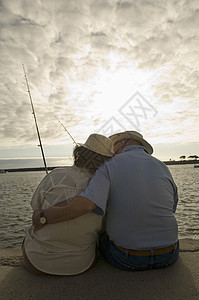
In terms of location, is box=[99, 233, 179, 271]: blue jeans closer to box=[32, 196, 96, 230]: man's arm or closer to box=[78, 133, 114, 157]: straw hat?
box=[32, 196, 96, 230]: man's arm

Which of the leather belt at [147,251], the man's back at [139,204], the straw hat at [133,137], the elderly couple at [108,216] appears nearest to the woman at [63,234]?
the elderly couple at [108,216]

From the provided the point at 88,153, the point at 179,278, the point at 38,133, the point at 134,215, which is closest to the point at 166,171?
the point at 134,215

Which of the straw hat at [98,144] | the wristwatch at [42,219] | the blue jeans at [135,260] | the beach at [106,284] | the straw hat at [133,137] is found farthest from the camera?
the straw hat at [133,137]

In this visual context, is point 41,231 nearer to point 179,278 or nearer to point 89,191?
point 89,191

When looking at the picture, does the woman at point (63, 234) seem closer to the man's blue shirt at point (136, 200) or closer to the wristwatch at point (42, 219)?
the wristwatch at point (42, 219)

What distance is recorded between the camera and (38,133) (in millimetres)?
4984

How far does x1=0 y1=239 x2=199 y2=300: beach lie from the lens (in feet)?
6.94

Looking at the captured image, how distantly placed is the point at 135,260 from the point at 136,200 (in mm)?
605

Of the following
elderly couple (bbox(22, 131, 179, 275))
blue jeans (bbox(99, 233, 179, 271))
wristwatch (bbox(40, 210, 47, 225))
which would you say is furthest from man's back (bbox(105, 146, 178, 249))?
wristwatch (bbox(40, 210, 47, 225))

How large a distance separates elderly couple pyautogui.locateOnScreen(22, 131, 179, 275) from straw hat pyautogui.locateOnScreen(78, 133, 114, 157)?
18 centimetres

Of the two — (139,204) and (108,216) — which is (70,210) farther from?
(139,204)

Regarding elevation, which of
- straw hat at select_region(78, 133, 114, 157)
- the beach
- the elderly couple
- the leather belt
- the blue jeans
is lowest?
the beach

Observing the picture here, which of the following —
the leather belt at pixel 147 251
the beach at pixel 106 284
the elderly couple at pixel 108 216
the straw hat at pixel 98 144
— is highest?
the straw hat at pixel 98 144

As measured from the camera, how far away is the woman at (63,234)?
7.50ft
